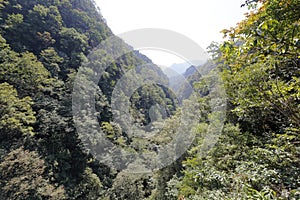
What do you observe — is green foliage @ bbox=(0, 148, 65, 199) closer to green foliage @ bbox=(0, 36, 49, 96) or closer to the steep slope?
the steep slope

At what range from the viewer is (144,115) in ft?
85.4

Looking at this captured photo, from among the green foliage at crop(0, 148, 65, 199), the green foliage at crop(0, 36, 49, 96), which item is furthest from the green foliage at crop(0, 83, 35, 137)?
the green foliage at crop(0, 148, 65, 199)

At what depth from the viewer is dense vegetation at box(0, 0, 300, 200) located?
6.29 ft

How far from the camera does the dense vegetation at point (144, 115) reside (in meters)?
1.92

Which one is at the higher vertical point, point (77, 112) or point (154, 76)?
point (154, 76)

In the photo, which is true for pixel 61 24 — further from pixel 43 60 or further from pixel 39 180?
pixel 39 180

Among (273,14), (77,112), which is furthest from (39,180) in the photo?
(273,14)

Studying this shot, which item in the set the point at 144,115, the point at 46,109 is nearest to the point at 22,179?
the point at 46,109

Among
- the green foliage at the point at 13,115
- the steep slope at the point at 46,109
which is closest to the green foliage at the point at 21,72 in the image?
the steep slope at the point at 46,109

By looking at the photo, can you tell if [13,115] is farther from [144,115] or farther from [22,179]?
[144,115]

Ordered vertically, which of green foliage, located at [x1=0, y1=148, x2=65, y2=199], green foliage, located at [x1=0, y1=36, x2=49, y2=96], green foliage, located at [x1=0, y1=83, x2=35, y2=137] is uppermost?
green foliage, located at [x1=0, y1=36, x2=49, y2=96]

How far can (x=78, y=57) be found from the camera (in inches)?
910

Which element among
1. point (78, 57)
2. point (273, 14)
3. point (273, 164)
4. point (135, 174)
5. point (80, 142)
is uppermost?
point (78, 57)

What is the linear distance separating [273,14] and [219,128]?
178 inches
